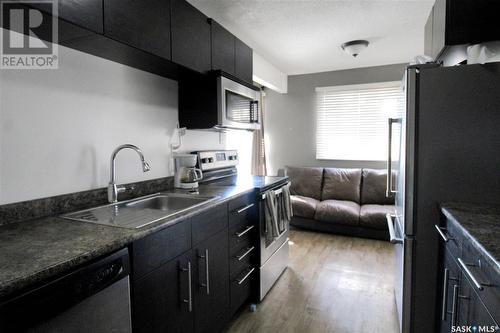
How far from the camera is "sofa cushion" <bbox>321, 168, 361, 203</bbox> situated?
4.02m

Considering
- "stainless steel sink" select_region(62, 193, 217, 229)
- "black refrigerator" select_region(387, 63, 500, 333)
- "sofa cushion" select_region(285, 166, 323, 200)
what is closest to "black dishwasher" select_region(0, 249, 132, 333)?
"stainless steel sink" select_region(62, 193, 217, 229)

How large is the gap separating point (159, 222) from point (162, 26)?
1.13 m

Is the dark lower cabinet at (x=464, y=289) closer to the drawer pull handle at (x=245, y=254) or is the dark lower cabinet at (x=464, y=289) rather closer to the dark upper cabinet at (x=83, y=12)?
the drawer pull handle at (x=245, y=254)

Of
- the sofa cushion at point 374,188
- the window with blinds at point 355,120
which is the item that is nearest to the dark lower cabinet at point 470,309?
the sofa cushion at point 374,188

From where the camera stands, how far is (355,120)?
168 inches

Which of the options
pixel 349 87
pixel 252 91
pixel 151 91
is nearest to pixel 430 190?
pixel 252 91

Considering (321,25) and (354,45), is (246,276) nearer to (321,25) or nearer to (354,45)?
(321,25)

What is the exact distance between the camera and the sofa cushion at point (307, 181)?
4227 millimetres

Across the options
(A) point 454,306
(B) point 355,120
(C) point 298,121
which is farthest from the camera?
(C) point 298,121

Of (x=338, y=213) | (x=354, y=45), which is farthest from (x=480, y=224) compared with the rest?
(x=338, y=213)

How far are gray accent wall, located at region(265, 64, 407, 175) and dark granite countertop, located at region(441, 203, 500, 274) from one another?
282cm

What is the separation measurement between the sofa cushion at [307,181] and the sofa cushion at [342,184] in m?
0.09

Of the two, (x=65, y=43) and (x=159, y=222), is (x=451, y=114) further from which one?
(x=65, y=43)

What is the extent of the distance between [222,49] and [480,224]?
77.7 inches
